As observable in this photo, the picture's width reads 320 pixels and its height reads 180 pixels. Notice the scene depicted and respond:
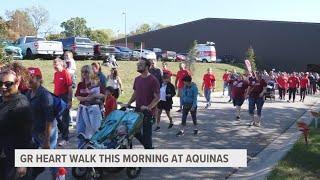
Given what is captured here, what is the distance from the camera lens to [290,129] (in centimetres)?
1228

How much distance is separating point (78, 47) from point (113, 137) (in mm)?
22655

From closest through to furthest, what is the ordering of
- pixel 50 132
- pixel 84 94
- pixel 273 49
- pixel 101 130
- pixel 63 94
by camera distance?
pixel 50 132 < pixel 101 130 < pixel 84 94 < pixel 63 94 < pixel 273 49

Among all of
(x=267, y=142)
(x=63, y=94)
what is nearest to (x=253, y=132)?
(x=267, y=142)

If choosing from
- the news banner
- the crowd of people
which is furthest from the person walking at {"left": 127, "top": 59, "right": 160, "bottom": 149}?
the news banner

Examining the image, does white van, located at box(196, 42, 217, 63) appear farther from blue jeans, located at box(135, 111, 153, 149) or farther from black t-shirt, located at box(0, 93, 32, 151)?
black t-shirt, located at box(0, 93, 32, 151)

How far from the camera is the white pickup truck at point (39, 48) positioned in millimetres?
25797

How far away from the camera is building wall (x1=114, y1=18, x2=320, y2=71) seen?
56.0m

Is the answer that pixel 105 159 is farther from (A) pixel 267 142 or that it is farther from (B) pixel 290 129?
(B) pixel 290 129

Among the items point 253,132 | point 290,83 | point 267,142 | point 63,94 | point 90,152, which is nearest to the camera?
point 90,152

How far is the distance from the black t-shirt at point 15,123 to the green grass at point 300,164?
3911 millimetres

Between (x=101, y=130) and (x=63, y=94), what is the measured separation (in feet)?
9.08

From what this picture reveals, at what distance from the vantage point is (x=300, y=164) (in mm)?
7301

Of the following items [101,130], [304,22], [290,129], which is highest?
[304,22]

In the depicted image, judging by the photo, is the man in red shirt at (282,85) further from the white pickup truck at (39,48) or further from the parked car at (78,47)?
the white pickup truck at (39,48)
